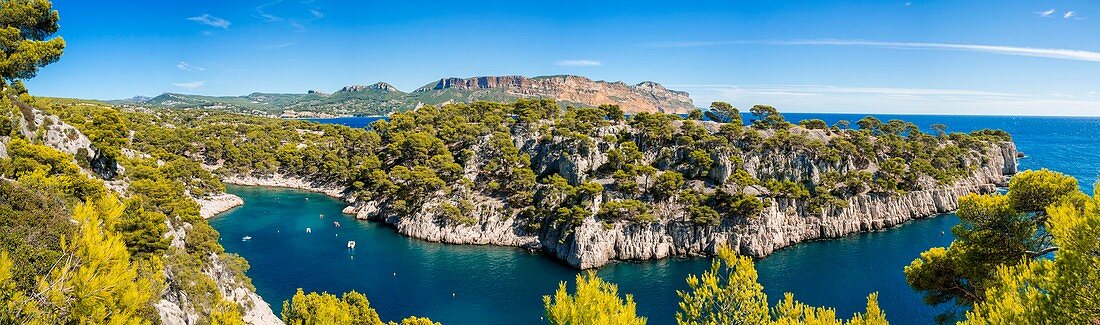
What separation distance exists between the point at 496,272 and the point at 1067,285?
1920 inches

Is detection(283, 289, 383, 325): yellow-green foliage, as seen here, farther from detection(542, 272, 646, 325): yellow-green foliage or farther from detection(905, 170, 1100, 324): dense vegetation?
detection(905, 170, 1100, 324): dense vegetation

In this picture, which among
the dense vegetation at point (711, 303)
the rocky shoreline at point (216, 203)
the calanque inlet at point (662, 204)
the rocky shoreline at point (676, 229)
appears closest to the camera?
the dense vegetation at point (711, 303)

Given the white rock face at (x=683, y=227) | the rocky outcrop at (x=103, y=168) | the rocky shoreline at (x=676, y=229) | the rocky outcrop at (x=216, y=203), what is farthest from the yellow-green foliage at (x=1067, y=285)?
the rocky outcrop at (x=216, y=203)

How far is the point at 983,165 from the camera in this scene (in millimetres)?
94375

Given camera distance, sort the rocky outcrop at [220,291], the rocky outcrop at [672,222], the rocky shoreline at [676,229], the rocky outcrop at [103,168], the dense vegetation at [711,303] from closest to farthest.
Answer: the dense vegetation at [711,303] → the rocky outcrop at [220,291] → the rocky outcrop at [103,168] → the rocky shoreline at [676,229] → the rocky outcrop at [672,222]

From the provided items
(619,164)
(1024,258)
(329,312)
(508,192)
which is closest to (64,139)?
(329,312)

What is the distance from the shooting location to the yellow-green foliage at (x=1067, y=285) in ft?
32.4

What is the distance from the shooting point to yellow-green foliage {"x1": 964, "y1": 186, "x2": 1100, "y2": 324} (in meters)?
9.87

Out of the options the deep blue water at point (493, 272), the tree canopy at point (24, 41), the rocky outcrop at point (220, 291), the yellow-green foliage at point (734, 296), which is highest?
the tree canopy at point (24, 41)

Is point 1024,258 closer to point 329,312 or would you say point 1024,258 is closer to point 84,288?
point 84,288

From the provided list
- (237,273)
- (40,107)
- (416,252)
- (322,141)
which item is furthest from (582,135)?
(322,141)

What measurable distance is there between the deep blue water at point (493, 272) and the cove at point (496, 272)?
11 centimetres

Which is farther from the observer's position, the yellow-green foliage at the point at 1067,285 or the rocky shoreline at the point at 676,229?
the rocky shoreline at the point at 676,229

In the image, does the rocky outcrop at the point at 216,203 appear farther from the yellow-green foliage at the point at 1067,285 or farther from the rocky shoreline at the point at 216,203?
the yellow-green foliage at the point at 1067,285
